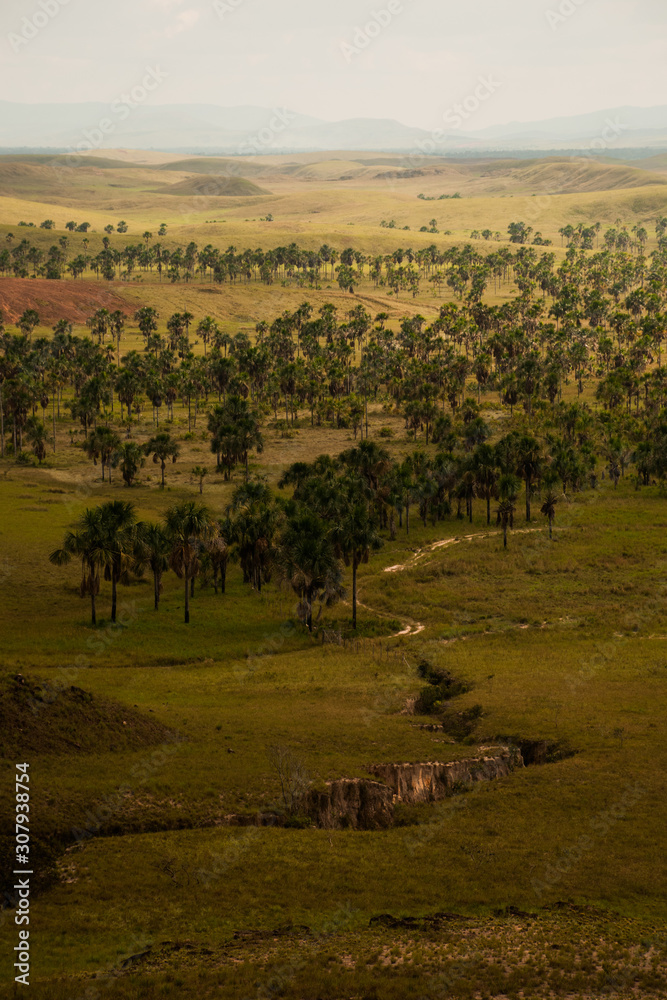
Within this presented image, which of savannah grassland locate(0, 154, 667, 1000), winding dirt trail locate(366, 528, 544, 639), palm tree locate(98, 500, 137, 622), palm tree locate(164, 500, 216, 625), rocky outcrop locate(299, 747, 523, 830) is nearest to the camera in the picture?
savannah grassland locate(0, 154, 667, 1000)

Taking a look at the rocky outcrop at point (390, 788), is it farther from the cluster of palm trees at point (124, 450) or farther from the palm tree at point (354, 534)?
the cluster of palm trees at point (124, 450)

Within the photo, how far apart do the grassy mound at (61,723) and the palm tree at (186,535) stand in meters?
26.5

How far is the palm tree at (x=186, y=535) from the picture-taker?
244 feet

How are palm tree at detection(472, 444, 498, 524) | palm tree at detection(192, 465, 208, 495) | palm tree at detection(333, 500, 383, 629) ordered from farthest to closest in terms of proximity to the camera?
palm tree at detection(192, 465, 208, 495)
palm tree at detection(472, 444, 498, 524)
palm tree at detection(333, 500, 383, 629)

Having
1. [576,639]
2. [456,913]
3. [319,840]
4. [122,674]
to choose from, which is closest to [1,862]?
[319,840]

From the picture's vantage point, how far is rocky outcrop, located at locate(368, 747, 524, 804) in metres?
46.5

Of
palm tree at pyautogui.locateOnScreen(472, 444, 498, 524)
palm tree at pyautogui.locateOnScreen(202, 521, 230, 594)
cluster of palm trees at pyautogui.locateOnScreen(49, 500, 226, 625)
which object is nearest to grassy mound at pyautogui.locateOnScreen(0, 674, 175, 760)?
cluster of palm trees at pyautogui.locateOnScreen(49, 500, 226, 625)

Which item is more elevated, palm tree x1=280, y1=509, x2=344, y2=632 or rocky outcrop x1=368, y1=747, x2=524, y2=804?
palm tree x1=280, y1=509, x2=344, y2=632

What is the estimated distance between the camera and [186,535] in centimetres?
7456

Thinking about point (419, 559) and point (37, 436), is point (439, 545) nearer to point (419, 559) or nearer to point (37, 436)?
point (419, 559)

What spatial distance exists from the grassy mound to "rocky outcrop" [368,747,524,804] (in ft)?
41.5

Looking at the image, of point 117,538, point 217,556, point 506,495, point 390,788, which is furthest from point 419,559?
point 390,788

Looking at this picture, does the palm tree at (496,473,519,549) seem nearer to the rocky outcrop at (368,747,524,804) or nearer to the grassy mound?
the rocky outcrop at (368,747,524,804)

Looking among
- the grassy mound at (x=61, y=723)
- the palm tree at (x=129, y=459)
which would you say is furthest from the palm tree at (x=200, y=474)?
the grassy mound at (x=61, y=723)
